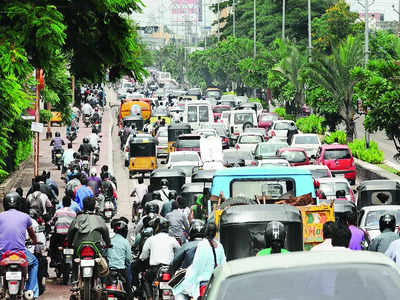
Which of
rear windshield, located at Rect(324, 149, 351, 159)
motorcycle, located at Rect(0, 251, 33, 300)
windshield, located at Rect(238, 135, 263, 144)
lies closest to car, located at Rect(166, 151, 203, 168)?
rear windshield, located at Rect(324, 149, 351, 159)

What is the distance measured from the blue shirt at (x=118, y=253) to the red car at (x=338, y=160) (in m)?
23.3

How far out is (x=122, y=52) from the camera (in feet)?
59.7

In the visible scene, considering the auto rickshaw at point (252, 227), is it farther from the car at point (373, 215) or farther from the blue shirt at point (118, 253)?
the car at point (373, 215)

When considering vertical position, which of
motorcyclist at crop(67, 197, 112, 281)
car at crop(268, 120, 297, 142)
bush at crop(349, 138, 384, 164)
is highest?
car at crop(268, 120, 297, 142)

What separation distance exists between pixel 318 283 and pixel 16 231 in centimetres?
803

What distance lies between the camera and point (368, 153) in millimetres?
44188

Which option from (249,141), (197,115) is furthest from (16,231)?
(197,115)

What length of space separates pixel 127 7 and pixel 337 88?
3291 centimetres

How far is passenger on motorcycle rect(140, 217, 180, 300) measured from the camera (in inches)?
547

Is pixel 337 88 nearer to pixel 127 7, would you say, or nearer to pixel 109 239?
pixel 127 7

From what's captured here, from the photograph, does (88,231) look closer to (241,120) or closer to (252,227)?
(252,227)

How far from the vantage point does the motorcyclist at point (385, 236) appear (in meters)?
12.9

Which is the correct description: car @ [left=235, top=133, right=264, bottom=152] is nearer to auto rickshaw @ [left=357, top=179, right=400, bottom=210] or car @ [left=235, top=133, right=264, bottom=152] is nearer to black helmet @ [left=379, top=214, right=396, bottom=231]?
auto rickshaw @ [left=357, top=179, right=400, bottom=210]

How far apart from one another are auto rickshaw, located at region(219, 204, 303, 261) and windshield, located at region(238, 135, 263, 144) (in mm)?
31477
